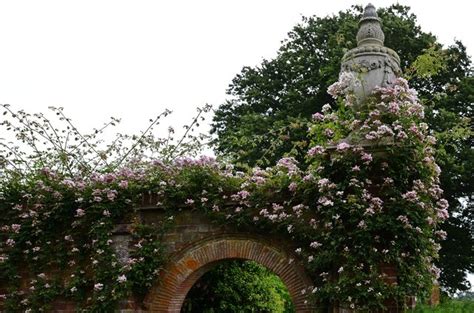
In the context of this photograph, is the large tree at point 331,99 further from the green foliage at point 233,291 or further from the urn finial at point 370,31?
the urn finial at point 370,31

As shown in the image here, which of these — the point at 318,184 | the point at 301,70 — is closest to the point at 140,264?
the point at 318,184

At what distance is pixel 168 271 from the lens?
7.18m

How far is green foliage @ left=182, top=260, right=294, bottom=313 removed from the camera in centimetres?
860

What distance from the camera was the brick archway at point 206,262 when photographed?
676 centimetres

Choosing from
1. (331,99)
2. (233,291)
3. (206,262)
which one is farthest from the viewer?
(331,99)

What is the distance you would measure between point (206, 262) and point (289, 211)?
126 cm

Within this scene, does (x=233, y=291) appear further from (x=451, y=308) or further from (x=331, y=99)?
(x=331, y=99)

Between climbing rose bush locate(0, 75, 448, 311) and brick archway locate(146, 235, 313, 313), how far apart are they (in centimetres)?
16

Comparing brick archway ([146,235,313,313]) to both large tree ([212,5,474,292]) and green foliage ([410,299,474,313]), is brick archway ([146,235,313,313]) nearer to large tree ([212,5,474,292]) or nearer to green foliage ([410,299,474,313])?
green foliage ([410,299,474,313])

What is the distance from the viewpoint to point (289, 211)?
679cm

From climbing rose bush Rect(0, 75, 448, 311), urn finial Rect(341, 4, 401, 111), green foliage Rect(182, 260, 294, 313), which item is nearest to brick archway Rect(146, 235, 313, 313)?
climbing rose bush Rect(0, 75, 448, 311)

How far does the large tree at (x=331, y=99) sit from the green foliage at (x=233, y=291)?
5571mm

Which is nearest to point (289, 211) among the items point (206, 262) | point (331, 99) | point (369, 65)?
point (206, 262)

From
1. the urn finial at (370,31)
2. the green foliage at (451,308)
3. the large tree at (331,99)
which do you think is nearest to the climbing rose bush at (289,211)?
the green foliage at (451,308)
